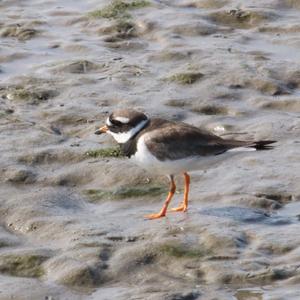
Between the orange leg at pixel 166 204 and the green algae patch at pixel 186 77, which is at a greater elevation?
the orange leg at pixel 166 204

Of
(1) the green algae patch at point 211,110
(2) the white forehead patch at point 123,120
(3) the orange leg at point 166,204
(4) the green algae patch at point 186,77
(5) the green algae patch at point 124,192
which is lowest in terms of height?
(1) the green algae patch at point 211,110

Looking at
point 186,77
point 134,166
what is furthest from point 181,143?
point 186,77

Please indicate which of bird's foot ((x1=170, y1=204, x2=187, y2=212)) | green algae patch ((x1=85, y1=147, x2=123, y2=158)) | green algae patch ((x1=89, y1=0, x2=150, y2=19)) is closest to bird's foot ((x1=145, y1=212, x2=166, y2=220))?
bird's foot ((x1=170, y1=204, x2=187, y2=212))

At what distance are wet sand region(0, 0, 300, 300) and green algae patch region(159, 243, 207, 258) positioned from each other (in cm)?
2

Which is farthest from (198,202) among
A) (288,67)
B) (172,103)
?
(288,67)

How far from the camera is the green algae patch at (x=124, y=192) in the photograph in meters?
10.0

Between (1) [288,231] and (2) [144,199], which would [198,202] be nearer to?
(2) [144,199]

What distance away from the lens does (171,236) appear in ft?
28.9

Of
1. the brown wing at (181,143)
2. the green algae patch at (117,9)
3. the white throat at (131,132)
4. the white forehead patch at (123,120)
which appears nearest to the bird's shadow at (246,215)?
the brown wing at (181,143)

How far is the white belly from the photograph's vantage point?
31.1 ft

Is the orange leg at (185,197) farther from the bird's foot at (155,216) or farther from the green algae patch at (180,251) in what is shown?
the green algae patch at (180,251)

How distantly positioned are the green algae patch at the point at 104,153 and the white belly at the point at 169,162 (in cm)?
128

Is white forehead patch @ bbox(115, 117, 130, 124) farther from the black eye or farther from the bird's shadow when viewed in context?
the bird's shadow

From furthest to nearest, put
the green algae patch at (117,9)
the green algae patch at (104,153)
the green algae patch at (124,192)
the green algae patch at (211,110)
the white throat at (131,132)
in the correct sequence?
the green algae patch at (117,9)
the green algae patch at (211,110)
the green algae patch at (104,153)
the green algae patch at (124,192)
the white throat at (131,132)
